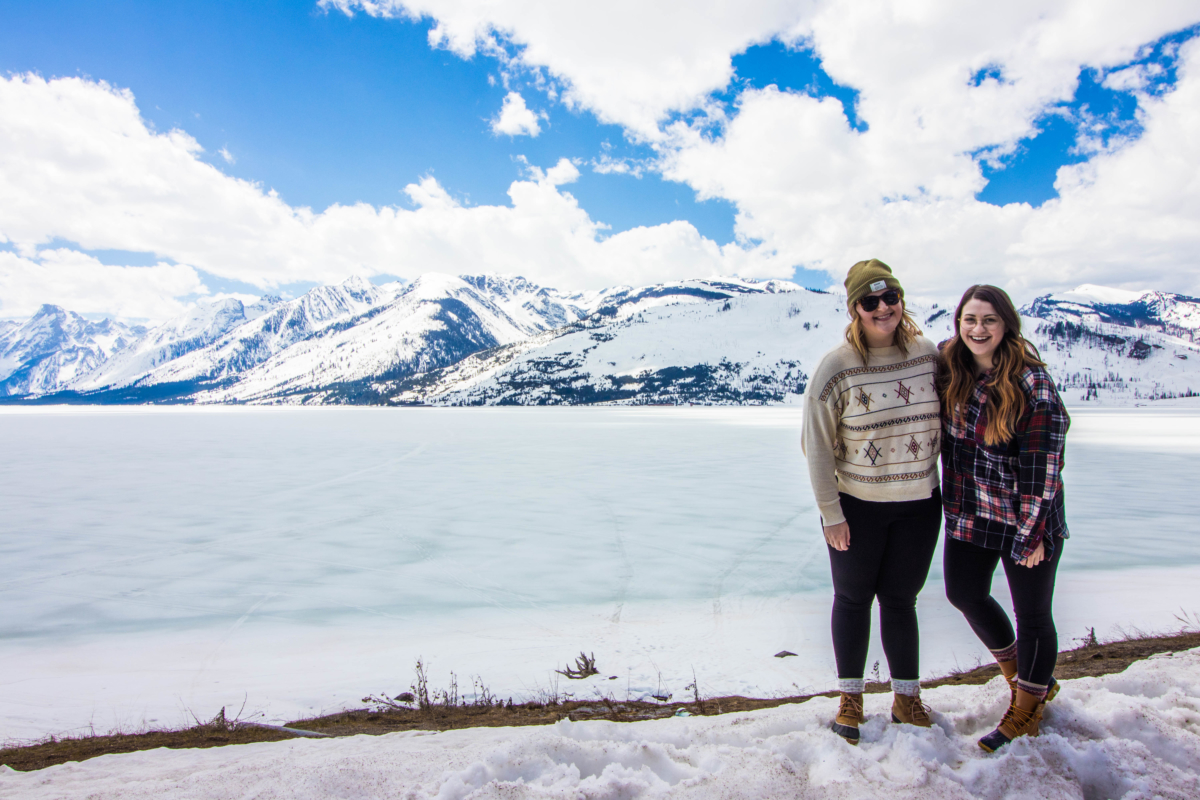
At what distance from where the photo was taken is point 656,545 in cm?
1116

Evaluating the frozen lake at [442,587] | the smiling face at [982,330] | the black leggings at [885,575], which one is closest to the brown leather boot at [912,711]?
the black leggings at [885,575]

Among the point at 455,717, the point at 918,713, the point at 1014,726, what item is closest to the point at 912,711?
the point at 918,713

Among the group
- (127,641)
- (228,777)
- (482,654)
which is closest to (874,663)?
(482,654)

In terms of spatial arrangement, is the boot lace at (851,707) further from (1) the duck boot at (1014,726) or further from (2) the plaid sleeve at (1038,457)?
(2) the plaid sleeve at (1038,457)

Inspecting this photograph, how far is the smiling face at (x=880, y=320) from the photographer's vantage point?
10.0 ft

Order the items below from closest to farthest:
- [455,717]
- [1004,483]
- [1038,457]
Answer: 1. [1038,457]
2. [1004,483]
3. [455,717]

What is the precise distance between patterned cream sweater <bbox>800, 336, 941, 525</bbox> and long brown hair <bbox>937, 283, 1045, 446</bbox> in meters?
0.09

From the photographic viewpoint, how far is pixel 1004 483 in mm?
2982

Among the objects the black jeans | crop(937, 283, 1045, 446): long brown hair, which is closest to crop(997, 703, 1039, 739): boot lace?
the black jeans

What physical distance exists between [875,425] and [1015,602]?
3.95 feet

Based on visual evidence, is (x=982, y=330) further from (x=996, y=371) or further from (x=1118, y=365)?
(x=1118, y=365)

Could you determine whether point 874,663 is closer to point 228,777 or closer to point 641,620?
point 641,620

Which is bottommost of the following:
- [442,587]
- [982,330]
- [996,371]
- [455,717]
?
[442,587]

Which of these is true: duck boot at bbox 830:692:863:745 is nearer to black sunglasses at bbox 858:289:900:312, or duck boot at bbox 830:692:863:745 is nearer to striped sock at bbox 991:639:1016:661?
striped sock at bbox 991:639:1016:661
